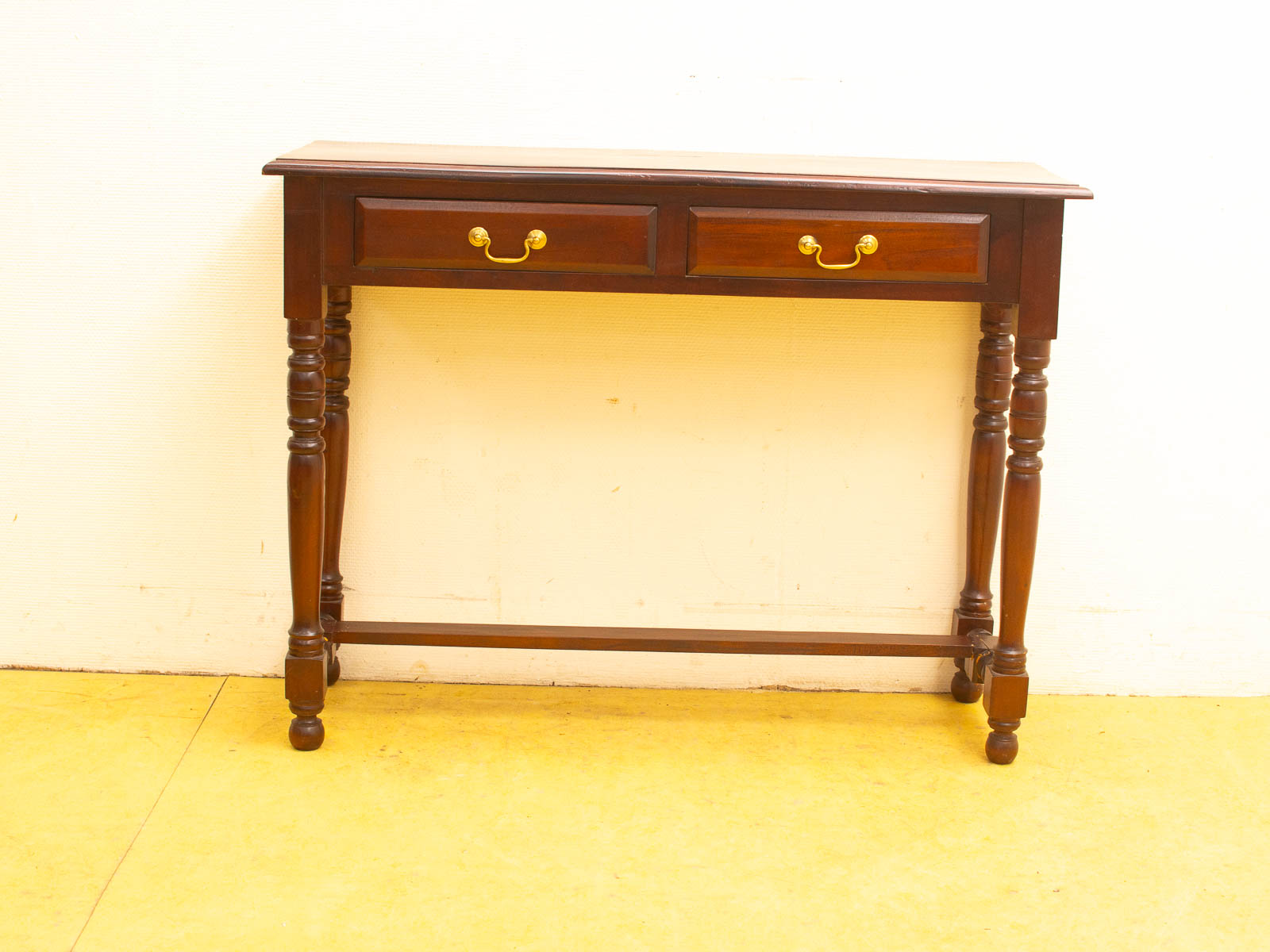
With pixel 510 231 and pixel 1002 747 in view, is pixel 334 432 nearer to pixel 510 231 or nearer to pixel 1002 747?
pixel 510 231

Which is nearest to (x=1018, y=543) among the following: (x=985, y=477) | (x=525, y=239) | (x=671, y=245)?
(x=985, y=477)

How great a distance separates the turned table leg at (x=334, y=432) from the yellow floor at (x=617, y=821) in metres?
0.27

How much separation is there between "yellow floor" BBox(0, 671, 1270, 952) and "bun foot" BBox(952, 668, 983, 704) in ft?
0.09

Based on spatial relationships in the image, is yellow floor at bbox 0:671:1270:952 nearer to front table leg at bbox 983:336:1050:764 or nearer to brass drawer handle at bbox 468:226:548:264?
front table leg at bbox 983:336:1050:764

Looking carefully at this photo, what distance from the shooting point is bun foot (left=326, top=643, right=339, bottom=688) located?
2.61 meters

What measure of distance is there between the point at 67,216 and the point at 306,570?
0.97 meters

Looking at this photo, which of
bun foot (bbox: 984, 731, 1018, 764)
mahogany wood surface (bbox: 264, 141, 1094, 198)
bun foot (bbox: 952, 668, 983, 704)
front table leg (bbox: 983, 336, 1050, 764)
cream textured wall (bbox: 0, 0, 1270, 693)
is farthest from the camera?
bun foot (bbox: 952, 668, 983, 704)

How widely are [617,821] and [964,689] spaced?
964 millimetres

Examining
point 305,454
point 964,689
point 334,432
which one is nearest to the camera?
point 305,454

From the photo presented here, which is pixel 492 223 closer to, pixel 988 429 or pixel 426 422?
pixel 426 422

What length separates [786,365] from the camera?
2.68 meters

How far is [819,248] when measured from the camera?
7.09ft

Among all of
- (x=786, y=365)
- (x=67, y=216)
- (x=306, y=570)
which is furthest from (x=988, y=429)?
(x=67, y=216)

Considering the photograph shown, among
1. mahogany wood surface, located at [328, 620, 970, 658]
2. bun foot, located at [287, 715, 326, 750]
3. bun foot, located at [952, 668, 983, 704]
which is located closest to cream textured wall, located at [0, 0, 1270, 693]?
bun foot, located at [952, 668, 983, 704]
